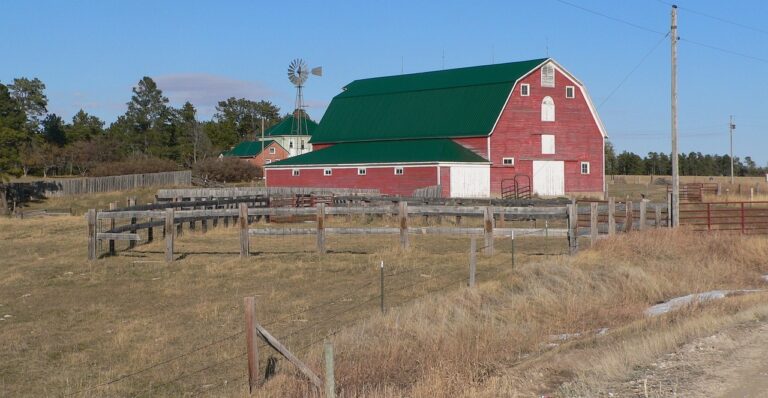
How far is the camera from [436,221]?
106 feet

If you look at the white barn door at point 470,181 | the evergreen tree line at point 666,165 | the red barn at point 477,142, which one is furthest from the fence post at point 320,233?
the evergreen tree line at point 666,165

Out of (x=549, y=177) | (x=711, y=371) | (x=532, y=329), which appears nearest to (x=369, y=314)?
(x=532, y=329)

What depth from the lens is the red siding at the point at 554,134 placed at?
5716 cm

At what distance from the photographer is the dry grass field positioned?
9906mm

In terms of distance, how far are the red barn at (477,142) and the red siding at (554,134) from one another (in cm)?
7

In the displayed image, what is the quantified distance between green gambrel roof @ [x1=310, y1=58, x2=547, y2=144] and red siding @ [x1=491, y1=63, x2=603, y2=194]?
1347 millimetres

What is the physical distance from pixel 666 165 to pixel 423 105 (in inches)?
3711

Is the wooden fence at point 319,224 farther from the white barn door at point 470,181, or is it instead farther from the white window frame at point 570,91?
the white window frame at point 570,91

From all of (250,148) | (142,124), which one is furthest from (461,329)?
(142,124)

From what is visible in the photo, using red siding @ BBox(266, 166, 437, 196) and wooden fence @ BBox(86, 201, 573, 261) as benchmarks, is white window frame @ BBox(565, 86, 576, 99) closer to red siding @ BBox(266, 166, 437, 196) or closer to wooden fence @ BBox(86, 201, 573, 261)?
red siding @ BBox(266, 166, 437, 196)

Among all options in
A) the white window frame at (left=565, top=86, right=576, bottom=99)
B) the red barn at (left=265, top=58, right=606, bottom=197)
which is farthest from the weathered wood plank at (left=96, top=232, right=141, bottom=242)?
the white window frame at (left=565, top=86, right=576, bottom=99)

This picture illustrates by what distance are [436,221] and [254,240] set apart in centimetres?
848

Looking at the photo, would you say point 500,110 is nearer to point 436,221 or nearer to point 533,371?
point 436,221

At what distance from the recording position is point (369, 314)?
13.7 m
